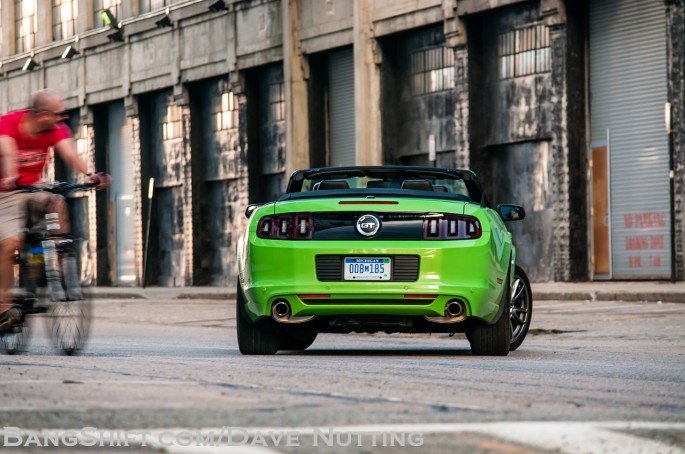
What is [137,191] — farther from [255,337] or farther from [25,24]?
[255,337]

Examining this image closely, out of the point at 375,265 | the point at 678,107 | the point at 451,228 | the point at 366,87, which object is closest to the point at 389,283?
the point at 375,265

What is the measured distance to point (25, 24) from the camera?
5100cm

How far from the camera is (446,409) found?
19.7 ft

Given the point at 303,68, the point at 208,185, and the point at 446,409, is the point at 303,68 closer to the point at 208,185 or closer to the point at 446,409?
the point at 208,185

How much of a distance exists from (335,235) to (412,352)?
1854 millimetres

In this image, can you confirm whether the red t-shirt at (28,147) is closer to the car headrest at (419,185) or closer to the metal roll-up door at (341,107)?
the car headrest at (419,185)

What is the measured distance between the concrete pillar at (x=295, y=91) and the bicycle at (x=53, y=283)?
25691 mm

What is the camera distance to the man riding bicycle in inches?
386

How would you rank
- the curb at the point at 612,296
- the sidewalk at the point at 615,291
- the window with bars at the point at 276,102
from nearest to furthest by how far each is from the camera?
the curb at the point at 612,296 → the sidewalk at the point at 615,291 → the window with bars at the point at 276,102

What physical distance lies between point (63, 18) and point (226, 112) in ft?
37.2

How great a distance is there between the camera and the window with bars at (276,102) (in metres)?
37.2

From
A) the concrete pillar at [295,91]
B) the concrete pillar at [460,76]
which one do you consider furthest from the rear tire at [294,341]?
the concrete pillar at [295,91]

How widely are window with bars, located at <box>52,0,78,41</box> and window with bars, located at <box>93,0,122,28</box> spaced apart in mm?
1185

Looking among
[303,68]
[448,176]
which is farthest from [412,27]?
[448,176]
